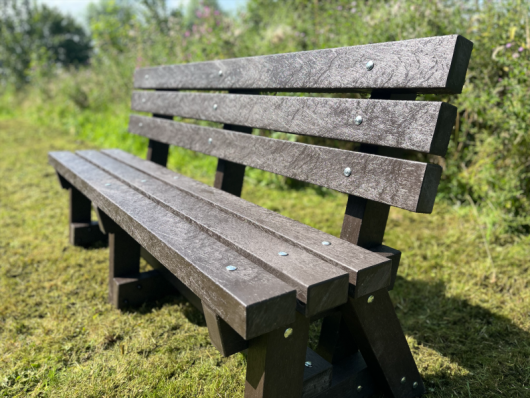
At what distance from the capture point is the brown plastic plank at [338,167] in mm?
1122

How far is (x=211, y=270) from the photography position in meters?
1.02

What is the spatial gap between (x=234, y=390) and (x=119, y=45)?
878 centimetres

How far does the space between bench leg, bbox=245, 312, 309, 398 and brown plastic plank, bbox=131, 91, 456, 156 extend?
1.91 feet

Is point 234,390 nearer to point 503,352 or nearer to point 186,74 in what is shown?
point 503,352

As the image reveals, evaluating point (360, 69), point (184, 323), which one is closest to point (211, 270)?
point (360, 69)

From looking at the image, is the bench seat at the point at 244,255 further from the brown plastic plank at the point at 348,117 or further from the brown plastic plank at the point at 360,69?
the brown plastic plank at the point at 360,69

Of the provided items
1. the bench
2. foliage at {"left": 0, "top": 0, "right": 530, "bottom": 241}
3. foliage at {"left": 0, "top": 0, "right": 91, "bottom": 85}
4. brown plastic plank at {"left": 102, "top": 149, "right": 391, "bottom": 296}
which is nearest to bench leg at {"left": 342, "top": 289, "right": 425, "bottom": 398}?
the bench

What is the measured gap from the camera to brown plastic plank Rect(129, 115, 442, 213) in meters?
1.12

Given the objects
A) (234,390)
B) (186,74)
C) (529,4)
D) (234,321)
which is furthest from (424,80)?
(529,4)

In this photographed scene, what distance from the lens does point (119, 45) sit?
8703 millimetres

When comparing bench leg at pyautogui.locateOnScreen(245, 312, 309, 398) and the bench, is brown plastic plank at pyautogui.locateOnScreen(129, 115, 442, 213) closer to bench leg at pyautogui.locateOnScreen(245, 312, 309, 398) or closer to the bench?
the bench

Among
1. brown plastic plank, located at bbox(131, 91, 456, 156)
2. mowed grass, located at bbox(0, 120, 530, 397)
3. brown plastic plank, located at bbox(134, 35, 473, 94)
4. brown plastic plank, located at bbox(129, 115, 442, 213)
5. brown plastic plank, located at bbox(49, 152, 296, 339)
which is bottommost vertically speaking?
mowed grass, located at bbox(0, 120, 530, 397)

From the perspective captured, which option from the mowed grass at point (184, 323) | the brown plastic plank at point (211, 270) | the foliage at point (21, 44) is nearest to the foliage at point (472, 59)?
the mowed grass at point (184, 323)

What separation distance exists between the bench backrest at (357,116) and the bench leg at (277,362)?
0.38 m
